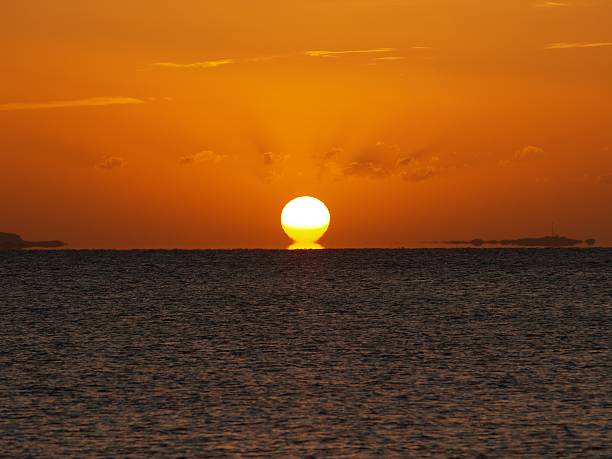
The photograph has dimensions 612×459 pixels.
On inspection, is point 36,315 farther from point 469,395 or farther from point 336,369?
point 469,395

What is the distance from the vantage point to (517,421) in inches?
1496

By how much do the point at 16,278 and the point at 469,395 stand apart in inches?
6145

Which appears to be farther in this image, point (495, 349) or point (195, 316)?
point (195, 316)

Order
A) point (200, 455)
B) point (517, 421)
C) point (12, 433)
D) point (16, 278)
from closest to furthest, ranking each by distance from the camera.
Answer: point (200, 455), point (12, 433), point (517, 421), point (16, 278)

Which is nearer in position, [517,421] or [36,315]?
[517,421]

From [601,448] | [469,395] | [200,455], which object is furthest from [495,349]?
[200,455]

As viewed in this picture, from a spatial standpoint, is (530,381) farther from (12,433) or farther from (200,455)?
(12,433)

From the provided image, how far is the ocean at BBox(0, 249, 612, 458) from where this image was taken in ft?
114

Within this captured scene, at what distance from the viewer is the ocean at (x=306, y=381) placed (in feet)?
114

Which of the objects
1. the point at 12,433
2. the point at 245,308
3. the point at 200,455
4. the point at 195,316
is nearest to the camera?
the point at 200,455

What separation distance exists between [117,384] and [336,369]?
11.9 metres

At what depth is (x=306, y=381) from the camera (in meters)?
48.7

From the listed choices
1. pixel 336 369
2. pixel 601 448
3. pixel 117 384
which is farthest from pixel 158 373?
pixel 601 448

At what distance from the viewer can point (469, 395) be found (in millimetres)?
44125
